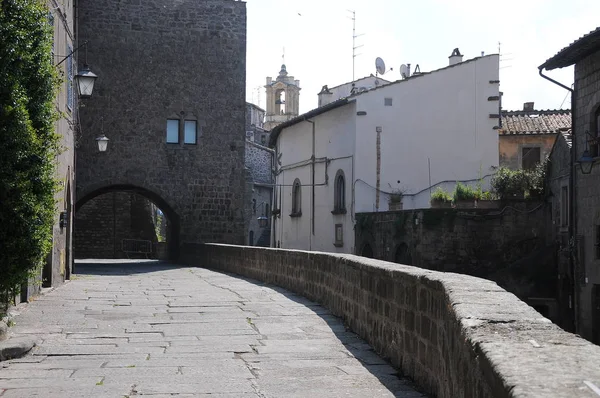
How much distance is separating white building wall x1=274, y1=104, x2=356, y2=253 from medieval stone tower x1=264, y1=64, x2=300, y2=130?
4629 centimetres

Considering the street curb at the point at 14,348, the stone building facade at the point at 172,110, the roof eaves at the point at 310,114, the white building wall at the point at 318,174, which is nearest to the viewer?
the street curb at the point at 14,348

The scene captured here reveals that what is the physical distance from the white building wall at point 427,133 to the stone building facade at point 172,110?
17.6 ft

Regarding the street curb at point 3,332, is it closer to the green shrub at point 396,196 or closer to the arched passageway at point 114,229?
the green shrub at point 396,196

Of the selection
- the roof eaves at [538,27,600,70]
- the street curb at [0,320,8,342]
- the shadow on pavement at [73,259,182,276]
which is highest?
the roof eaves at [538,27,600,70]

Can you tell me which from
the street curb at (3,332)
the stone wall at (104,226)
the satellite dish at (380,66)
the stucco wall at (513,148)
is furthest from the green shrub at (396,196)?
the street curb at (3,332)

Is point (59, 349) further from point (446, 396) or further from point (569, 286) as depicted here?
point (569, 286)

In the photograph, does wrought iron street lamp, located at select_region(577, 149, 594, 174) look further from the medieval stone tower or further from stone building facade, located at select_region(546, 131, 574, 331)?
the medieval stone tower

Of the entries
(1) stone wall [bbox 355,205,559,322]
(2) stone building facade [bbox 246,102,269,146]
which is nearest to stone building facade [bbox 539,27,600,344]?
(1) stone wall [bbox 355,205,559,322]

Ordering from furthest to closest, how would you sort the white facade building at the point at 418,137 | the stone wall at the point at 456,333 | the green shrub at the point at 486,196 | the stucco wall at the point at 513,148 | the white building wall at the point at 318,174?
the stucco wall at the point at 513,148, the white building wall at the point at 318,174, the white facade building at the point at 418,137, the green shrub at the point at 486,196, the stone wall at the point at 456,333

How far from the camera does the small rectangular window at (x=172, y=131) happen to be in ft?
93.9

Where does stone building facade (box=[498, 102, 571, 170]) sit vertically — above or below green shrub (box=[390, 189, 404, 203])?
above

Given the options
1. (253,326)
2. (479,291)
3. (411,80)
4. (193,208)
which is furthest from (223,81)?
(479,291)

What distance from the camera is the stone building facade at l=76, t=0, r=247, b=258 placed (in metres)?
27.9

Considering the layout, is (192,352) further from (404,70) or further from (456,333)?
(404,70)
